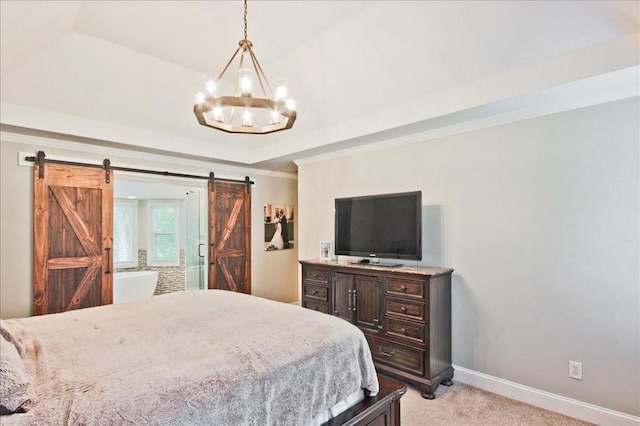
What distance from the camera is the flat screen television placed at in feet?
11.2

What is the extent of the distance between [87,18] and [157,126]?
1.51 m

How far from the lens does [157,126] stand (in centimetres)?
410

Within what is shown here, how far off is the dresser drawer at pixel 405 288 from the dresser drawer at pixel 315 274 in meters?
0.80

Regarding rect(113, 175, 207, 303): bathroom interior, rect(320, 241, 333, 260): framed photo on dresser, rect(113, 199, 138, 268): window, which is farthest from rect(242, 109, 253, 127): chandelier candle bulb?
rect(113, 199, 138, 268): window

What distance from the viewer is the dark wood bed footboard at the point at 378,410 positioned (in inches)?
70.7

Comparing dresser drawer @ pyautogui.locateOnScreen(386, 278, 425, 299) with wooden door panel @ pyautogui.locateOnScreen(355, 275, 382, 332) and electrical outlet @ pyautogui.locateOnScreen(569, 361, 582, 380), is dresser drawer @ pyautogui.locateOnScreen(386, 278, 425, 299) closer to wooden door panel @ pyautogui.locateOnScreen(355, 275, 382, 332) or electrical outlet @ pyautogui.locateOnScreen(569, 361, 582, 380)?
wooden door panel @ pyautogui.locateOnScreen(355, 275, 382, 332)

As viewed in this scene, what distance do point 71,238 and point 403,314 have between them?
3493 mm

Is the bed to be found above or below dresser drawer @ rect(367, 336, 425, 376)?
above

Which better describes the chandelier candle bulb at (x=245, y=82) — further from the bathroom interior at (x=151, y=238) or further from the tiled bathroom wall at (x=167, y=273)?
the tiled bathroom wall at (x=167, y=273)

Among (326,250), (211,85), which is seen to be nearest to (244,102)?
(211,85)

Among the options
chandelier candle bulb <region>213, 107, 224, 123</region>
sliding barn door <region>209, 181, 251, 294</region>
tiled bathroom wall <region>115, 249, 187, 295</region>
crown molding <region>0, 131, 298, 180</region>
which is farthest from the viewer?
tiled bathroom wall <region>115, 249, 187, 295</region>

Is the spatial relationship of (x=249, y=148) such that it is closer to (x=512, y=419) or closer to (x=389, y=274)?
(x=389, y=274)

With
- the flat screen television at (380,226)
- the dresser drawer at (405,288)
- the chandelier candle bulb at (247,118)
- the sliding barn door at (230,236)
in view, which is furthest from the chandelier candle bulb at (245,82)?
the sliding barn door at (230,236)

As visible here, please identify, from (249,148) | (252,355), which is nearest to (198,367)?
(252,355)
